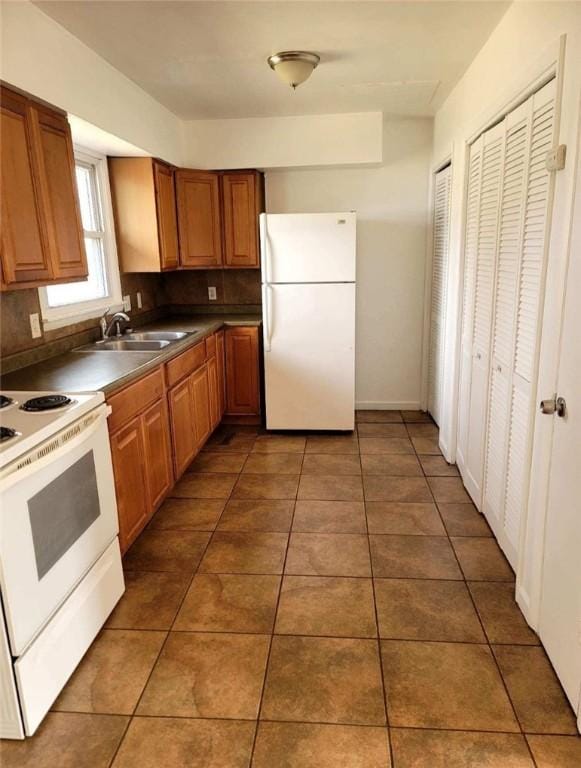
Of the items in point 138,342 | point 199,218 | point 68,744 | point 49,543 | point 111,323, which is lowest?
point 68,744

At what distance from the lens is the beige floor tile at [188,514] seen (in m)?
2.79

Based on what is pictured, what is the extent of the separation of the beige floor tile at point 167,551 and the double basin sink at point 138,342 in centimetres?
113

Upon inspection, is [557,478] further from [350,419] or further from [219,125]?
[219,125]

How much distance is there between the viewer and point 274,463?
3596 millimetres

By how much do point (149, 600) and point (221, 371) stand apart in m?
2.23

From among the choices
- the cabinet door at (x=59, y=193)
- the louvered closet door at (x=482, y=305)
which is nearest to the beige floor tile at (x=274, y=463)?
the louvered closet door at (x=482, y=305)

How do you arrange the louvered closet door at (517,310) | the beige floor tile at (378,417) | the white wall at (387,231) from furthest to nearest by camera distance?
1. the beige floor tile at (378,417)
2. the white wall at (387,231)
3. the louvered closet door at (517,310)

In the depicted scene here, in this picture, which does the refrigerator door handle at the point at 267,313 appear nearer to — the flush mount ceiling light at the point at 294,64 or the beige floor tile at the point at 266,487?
the beige floor tile at the point at 266,487

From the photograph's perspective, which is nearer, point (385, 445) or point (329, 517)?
point (329, 517)

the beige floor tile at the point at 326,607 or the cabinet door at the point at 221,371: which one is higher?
the cabinet door at the point at 221,371

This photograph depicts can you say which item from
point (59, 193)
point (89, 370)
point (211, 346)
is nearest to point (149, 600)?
point (89, 370)

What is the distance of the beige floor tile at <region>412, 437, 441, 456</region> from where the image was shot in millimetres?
3705

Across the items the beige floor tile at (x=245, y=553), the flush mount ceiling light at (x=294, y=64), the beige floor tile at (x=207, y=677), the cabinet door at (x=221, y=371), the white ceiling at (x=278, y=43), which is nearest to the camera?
the beige floor tile at (x=207, y=677)

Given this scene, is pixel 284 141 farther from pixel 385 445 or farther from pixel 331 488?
pixel 331 488
